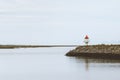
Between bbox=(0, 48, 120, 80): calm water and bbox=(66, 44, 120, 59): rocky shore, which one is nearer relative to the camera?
bbox=(0, 48, 120, 80): calm water

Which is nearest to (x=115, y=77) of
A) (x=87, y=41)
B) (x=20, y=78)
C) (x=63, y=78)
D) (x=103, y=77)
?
(x=103, y=77)

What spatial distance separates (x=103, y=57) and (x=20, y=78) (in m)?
25.0

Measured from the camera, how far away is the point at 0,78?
31.5 m

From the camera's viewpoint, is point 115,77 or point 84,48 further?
point 84,48

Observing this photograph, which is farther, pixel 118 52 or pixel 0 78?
pixel 118 52

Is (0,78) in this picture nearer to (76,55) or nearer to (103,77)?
(103,77)

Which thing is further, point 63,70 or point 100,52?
point 100,52

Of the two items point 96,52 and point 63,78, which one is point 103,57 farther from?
point 63,78

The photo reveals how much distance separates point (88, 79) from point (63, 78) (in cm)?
205

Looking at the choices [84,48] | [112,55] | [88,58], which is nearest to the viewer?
[112,55]

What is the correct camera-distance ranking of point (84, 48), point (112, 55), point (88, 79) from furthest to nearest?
point (84, 48) < point (112, 55) < point (88, 79)

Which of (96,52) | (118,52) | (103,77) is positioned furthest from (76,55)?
(103,77)

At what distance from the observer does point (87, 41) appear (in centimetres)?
6969

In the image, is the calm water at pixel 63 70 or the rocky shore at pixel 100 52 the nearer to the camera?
the calm water at pixel 63 70
